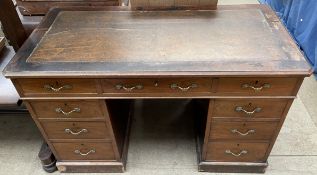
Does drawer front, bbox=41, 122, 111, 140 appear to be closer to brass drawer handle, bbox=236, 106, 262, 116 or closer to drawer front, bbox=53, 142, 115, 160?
drawer front, bbox=53, 142, 115, 160

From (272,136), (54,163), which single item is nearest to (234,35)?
(272,136)

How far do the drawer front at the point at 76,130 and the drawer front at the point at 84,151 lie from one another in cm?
7

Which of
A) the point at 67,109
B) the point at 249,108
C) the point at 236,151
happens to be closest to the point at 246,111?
the point at 249,108

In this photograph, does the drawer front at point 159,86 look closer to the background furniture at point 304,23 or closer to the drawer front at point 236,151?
the drawer front at point 236,151

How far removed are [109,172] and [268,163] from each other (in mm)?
915

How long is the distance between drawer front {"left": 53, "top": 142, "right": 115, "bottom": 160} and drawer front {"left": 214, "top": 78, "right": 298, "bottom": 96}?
26.0 inches

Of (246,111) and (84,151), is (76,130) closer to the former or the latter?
(84,151)

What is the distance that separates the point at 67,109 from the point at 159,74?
0.48 metres

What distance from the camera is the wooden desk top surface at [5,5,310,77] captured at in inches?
38.9

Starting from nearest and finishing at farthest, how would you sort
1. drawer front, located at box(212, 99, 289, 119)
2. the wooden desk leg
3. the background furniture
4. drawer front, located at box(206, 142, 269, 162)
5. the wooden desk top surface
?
the wooden desk top surface
drawer front, located at box(212, 99, 289, 119)
drawer front, located at box(206, 142, 269, 162)
the wooden desk leg
the background furniture

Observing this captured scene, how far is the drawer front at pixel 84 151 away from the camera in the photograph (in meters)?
1.34

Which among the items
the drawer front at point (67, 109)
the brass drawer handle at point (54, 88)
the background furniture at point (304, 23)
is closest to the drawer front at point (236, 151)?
the drawer front at point (67, 109)

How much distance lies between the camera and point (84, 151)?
138 cm

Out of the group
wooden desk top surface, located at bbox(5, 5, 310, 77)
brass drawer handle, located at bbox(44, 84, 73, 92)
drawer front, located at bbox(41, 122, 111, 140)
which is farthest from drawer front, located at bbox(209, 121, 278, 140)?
brass drawer handle, located at bbox(44, 84, 73, 92)
